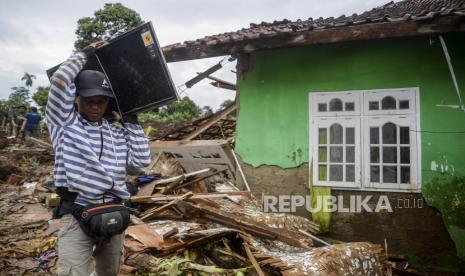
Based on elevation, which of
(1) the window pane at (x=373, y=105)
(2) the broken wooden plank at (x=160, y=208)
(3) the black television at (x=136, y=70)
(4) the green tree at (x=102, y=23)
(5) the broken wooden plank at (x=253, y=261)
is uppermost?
(4) the green tree at (x=102, y=23)

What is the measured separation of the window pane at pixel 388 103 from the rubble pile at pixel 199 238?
7.73 feet

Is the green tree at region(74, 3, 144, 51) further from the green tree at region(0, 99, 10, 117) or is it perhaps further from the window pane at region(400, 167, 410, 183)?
the window pane at region(400, 167, 410, 183)

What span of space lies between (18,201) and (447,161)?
28.8 feet

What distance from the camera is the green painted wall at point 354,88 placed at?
5.06 m

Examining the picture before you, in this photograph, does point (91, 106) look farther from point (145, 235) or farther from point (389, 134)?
point (389, 134)

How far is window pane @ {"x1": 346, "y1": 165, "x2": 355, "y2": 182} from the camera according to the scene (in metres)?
5.60

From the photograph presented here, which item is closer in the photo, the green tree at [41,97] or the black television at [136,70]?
the black television at [136,70]

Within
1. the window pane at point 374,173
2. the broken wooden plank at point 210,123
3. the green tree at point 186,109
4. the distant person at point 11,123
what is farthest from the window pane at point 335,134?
the green tree at point 186,109

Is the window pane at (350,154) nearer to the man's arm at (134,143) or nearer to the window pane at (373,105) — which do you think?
the window pane at (373,105)

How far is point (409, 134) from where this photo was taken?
5.28 m

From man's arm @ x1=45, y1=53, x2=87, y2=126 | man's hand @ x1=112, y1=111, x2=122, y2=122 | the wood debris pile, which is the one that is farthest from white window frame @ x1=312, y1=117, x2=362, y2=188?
man's arm @ x1=45, y1=53, x2=87, y2=126

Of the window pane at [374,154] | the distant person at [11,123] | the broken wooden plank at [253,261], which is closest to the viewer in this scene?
the broken wooden plank at [253,261]

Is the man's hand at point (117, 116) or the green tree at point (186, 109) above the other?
the green tree at point (186, 109)

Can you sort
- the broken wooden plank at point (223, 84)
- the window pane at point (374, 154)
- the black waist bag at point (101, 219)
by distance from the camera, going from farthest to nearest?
the broken wooden plank at point (223, 84), the window pane at point (374, 154), the black waist bag at point (101, 219)
